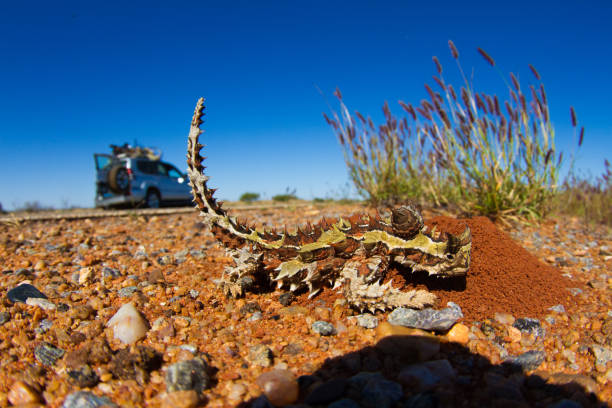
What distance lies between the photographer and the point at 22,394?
5.63ft

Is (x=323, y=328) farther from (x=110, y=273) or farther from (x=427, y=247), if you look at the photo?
(x=110, y=273)

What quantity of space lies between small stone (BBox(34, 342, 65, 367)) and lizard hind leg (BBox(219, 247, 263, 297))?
3.77ft

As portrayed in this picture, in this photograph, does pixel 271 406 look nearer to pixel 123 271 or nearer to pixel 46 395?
pixel 46 395

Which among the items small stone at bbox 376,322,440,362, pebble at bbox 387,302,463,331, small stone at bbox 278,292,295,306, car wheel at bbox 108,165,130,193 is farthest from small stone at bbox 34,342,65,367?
car wheel at bbox 108,165,130,193

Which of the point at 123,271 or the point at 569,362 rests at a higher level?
the point at 123,271

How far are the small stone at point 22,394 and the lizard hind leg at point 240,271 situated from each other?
1.36 metres

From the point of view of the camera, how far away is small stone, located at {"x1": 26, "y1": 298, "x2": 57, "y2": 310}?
266cm

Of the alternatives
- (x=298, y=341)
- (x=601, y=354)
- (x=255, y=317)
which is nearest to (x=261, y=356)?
(x=298, y=341)

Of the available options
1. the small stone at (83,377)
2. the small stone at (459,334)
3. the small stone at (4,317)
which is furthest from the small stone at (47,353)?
the small stone at (459,334)

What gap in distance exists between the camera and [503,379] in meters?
1.78

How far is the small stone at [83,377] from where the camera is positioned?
1820 mm

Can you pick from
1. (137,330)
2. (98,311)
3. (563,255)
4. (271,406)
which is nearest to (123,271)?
(98,311)

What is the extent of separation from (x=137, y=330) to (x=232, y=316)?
2.07 feet

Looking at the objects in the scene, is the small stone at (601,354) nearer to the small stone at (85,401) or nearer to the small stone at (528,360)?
the small stone at (528,360)
